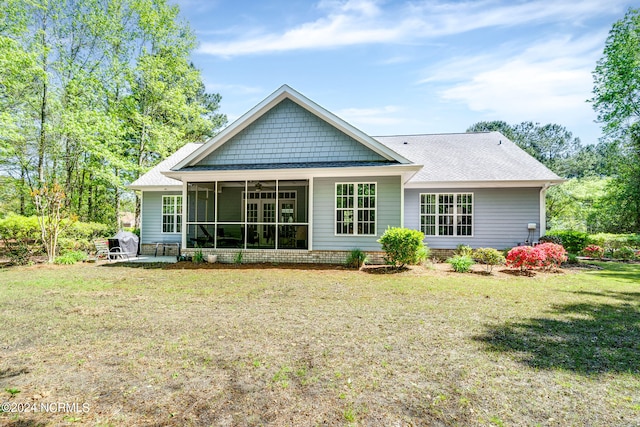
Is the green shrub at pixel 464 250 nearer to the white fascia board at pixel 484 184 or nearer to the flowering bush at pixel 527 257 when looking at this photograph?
the white fascia board at pixel 484 184

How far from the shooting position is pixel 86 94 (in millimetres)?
19906

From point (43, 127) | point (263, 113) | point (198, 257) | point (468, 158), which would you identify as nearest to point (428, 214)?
point (468, 158)

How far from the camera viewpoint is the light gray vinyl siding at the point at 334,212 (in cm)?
1182

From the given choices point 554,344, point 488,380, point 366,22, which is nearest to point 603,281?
point 554,344

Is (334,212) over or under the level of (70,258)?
over

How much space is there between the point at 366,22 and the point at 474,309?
26.9 feet

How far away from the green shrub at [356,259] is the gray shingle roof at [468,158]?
4.83 metres

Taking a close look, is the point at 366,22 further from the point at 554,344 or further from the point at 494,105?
the point at 494,105

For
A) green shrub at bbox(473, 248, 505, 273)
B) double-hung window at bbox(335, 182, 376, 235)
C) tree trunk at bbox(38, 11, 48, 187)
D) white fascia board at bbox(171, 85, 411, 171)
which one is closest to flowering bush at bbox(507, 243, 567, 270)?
green shrub at bbox(473, 248, 505, 273)

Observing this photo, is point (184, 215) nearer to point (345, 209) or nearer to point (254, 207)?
point (254, 207)

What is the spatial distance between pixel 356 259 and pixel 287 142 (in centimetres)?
529

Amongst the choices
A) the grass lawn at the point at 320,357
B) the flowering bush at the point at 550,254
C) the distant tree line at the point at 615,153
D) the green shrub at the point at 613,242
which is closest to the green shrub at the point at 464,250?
the flowering bush at the point at 550,254

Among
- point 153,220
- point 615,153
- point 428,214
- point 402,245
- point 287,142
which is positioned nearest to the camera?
point 402,245

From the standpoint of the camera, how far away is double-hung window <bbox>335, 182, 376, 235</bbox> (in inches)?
474
